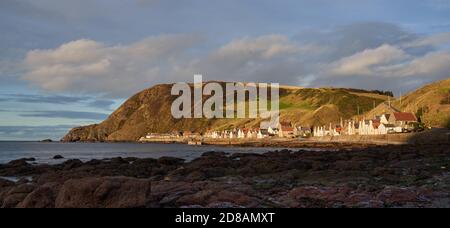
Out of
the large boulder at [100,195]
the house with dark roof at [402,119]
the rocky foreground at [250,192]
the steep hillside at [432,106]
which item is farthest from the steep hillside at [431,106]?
the large boulder at [100,195]

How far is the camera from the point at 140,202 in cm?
1471

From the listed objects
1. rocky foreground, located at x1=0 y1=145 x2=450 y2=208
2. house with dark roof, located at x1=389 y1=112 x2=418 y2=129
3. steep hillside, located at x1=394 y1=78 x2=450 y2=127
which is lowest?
rocky foreground, located at x1=0 y1=145 x2=450 y2=208

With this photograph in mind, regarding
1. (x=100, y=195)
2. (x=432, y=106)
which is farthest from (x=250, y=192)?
(x=432, y=106)

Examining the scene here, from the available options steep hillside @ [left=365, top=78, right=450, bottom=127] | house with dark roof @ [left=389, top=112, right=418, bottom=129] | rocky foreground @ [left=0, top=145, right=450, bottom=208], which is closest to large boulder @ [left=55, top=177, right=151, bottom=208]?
rocky foreground @ [left=0, top=145, right=450, bottom=208]

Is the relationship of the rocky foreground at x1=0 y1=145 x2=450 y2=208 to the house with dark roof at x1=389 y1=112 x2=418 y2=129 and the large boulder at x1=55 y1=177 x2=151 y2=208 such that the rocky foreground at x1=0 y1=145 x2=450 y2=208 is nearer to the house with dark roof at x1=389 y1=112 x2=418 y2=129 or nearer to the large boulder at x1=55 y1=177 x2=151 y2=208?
the large boulder at x1=55 y1=177 x2=151 y2=208

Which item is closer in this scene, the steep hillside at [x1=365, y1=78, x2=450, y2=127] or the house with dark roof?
the steep hillside at [x1=365, y1=78, x2=450, y2=127]

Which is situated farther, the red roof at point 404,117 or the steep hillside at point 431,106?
the red roof at point 404,117

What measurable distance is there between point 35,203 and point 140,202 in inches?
142

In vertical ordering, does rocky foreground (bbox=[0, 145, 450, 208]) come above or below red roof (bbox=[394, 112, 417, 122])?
below

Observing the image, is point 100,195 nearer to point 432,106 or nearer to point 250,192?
point 250,192

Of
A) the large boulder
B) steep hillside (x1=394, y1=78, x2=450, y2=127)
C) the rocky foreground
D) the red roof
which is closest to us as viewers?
the large boulder

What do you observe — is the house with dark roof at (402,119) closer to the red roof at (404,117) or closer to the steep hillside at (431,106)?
the red roof at (404,117)
